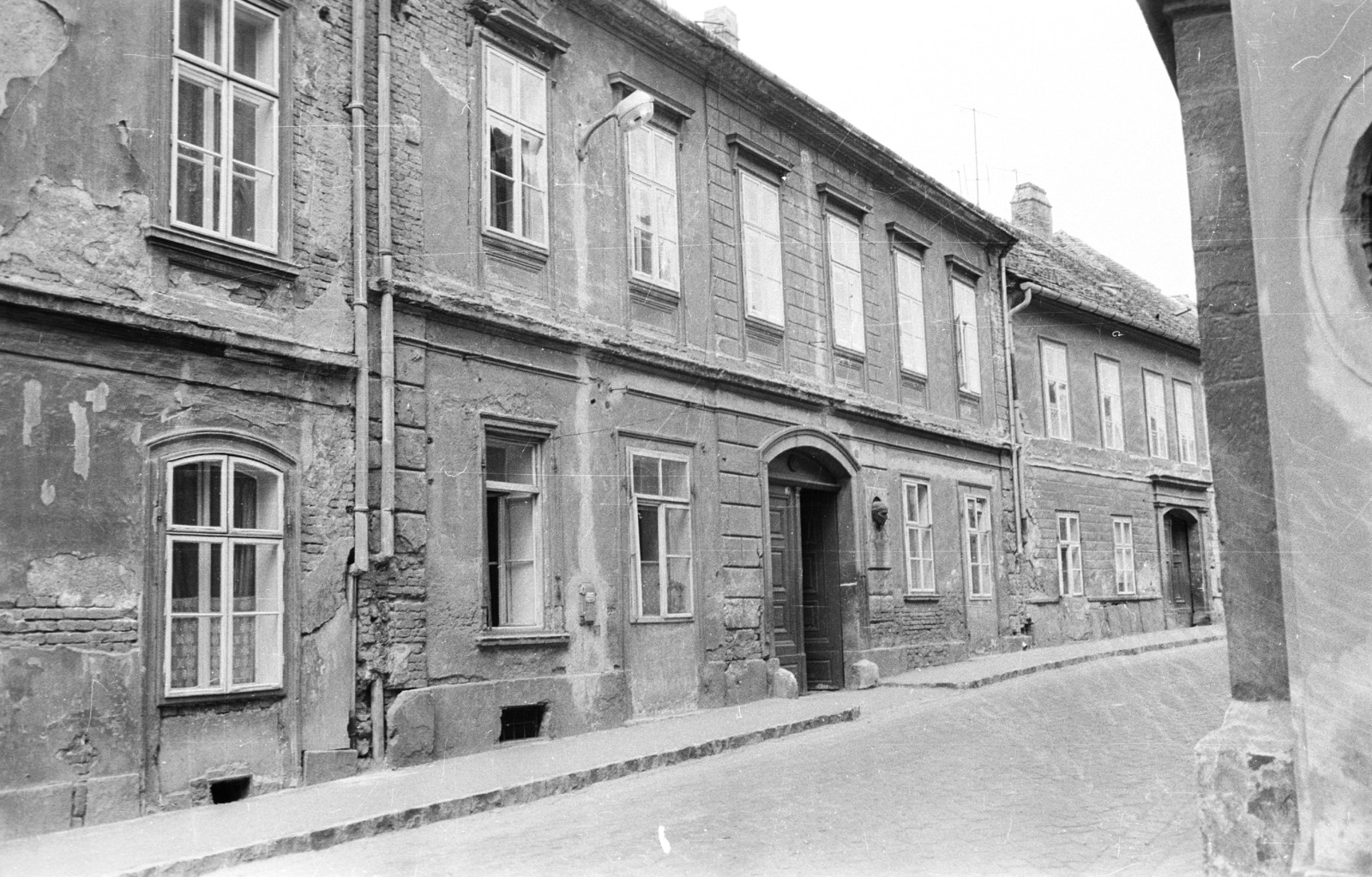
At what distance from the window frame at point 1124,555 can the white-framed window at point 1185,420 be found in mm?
3597

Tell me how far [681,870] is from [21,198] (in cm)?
572

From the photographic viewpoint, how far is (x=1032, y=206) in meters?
28.3

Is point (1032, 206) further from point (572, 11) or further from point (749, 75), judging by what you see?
point (572, 11)

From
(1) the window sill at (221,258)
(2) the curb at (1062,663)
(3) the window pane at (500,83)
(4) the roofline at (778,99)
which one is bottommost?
(2) the curb at (1062,663)

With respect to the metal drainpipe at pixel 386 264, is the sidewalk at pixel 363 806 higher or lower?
lower

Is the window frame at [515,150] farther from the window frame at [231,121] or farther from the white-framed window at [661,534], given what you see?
the white-framed window at [661,534]

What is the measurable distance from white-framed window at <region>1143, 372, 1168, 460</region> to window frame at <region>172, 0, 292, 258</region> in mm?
21196

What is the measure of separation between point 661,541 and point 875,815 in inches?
233

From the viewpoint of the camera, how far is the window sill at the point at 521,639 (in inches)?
425

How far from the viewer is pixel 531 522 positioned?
11.7 meters

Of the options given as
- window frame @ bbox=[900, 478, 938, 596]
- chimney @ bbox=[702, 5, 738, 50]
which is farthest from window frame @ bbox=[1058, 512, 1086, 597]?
chimney @ bbox=[702, 5, 738, 50]

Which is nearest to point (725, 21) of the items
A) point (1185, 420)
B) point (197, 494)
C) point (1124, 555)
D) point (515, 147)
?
point (515, 147)

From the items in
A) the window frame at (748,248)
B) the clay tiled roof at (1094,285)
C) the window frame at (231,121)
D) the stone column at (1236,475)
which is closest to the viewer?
the stone column at (1236,475)

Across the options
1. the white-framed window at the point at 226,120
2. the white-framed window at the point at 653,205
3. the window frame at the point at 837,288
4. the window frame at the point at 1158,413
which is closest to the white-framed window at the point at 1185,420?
the window frame at the point at 1158,413
